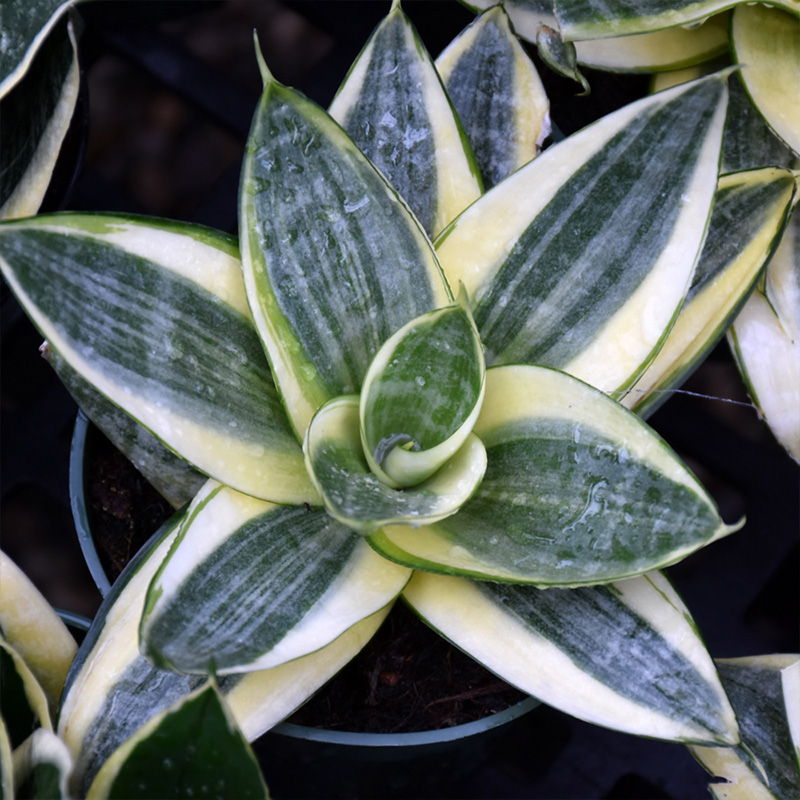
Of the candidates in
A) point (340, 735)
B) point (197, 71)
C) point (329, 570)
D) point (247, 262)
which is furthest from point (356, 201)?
point (197, 71)

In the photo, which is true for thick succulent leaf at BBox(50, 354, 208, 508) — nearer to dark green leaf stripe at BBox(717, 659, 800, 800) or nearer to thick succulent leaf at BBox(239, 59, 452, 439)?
thick succulent leaf at BBox(239, 59, 452, 439)

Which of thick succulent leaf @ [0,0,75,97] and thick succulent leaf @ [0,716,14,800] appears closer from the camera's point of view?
thick succulent leaf @ [0,716,14,800]

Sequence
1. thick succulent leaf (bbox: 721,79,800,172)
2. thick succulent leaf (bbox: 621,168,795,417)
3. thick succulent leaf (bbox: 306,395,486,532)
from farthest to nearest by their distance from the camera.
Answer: thick succulent leaf (bbox: 721,79,800,172), thick succulent leaf (bbox: 621,168,795,417), thick succulent leaf (bbox: 306,395,486,532)

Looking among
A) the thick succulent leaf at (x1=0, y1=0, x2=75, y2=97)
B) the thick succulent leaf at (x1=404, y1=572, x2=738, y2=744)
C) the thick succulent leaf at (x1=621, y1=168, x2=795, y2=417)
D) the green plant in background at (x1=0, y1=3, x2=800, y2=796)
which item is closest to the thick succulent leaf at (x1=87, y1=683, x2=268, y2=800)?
the green plant in background at (x1=0, y1=3, x2=800, y2=796)

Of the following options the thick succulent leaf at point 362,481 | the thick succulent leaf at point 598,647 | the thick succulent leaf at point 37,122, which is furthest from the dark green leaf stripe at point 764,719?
the thick succulent leaf at point 37,122

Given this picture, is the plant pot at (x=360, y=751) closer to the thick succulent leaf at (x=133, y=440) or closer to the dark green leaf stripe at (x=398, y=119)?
the thick succulent leaf at (x=133, y=440)

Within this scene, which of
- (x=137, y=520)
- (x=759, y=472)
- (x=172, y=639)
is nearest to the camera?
(x=172, y=639)

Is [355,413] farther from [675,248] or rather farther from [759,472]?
[759,472]
